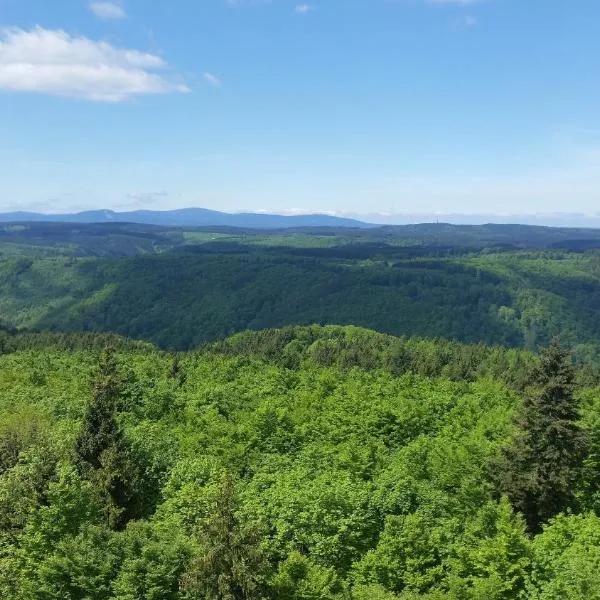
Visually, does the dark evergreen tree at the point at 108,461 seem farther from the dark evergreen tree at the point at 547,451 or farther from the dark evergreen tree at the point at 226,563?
the dark evergreen tree at the point at 547,451

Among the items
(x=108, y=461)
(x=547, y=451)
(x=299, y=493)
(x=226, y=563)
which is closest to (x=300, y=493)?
(x=299, y=493)

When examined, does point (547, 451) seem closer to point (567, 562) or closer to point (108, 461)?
point (567, 562)

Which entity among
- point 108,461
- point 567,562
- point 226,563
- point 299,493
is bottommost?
point 108,461

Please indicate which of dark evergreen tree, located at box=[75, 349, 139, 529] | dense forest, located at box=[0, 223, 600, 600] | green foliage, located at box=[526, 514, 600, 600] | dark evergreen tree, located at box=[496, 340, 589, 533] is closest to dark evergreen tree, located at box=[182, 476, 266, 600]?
dense forest, located at box=[0, 223, 600, 600]

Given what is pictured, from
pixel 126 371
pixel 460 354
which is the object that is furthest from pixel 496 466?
pixel 460 354

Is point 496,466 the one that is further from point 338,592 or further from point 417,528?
point 338,592

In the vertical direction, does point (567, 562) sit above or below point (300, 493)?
above

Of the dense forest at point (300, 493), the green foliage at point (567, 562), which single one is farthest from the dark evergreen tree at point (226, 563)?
the green foliage at point (567, 562)
